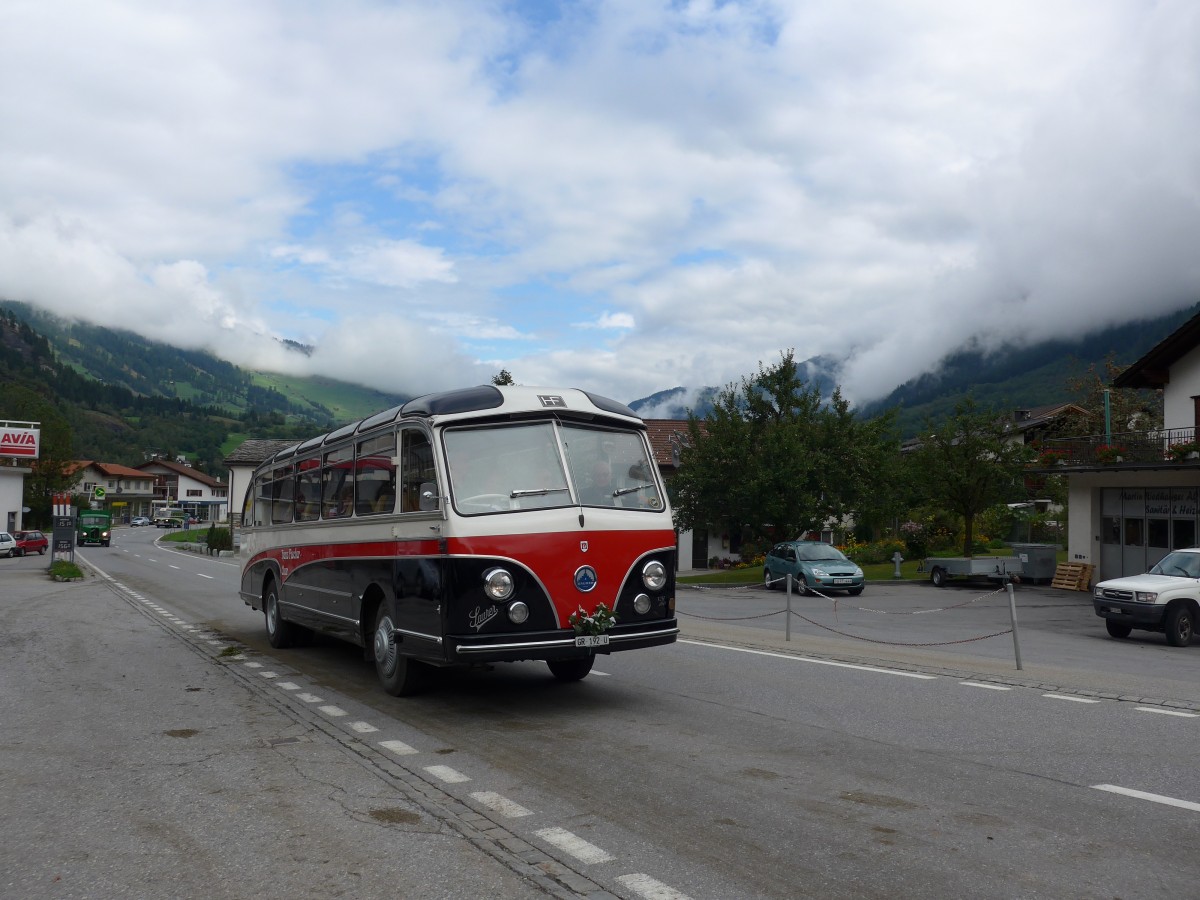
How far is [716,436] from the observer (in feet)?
129

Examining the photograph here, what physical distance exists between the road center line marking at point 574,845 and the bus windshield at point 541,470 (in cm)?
370

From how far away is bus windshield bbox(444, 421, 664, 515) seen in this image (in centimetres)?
905

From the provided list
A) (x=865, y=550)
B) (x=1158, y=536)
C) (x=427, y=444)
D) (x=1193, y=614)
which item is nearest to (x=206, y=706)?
(x=427, y=444)

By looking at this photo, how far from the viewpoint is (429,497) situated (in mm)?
9148

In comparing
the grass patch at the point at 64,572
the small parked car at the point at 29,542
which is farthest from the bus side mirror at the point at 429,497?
the small parked car at the point at 29,542

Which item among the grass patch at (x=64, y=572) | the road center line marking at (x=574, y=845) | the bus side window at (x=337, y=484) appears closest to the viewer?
the road center line marking at (x=574, y=845)

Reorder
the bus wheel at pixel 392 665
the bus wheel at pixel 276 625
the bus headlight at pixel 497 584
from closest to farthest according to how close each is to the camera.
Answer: the bus headlight at pixel 497 584 → the bus wheel at pixel 392 665 → the bus wheel at pixel 276 625

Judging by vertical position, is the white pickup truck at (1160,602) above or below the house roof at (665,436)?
below

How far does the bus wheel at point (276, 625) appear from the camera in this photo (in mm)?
14508

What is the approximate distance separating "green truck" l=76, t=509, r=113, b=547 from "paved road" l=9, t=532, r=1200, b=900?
71.6 metres

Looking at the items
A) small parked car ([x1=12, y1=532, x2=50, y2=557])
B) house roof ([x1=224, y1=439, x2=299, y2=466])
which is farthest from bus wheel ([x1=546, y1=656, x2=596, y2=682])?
house roof ([x1=224, y1=439, x2=299, y2=466])

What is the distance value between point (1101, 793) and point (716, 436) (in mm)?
33191

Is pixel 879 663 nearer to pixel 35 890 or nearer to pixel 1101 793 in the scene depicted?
pixel 1101 793

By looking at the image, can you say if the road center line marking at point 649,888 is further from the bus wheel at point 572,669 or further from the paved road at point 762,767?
the bus wheel at point 572,669
